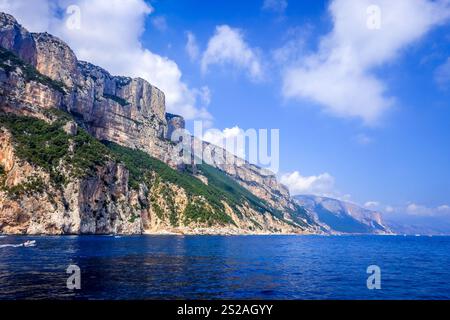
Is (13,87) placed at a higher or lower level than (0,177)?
higher

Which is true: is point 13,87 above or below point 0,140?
above

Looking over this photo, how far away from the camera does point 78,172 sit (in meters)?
164

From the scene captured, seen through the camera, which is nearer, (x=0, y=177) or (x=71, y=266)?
(x=71, y=266)

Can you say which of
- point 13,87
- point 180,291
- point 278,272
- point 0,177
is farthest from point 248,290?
point 13,87

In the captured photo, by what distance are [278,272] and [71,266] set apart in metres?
29.9
